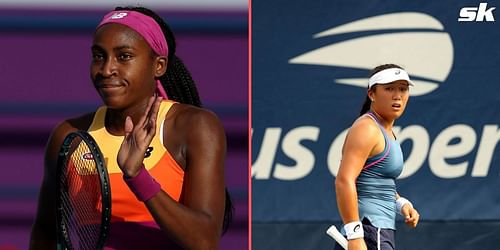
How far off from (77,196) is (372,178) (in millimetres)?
2066

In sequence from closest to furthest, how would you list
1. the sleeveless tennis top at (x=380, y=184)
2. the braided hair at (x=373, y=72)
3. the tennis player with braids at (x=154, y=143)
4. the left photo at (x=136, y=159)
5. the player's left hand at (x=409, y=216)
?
1. the left photo at (x=136, y=159)
2. the tennis player with braids at (x=154, y=143)
3. the sleeveless tennis top at (x=380, y=184)
4. the player's left hand at (x=409, y=216)
5. the braided hair at (x=373, y=72)

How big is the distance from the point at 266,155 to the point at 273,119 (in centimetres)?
18

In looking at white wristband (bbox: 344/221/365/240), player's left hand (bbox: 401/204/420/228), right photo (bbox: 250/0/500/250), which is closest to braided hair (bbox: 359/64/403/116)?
player's left hand (bbox: 401/204/420/228)

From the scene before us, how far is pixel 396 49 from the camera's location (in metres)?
5.66

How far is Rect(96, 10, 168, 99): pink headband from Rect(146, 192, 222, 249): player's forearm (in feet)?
1.32

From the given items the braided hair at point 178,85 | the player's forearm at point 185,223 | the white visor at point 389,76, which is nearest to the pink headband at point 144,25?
the braided hair at point 178,85

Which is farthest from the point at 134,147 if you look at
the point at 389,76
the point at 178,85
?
the point at 389,76

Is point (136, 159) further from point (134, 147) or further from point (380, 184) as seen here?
point (380, 184)

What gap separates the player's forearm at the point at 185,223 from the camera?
235cm

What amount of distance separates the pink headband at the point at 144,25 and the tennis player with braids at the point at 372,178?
1.90 meters

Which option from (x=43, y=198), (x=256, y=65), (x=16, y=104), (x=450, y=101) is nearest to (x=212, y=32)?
(x=256, y=65)

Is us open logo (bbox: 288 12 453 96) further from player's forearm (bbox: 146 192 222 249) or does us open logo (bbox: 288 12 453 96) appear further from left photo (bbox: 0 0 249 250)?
player's forearm (bbox: 146 192 222 249)

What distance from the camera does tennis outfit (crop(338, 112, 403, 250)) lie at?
4.51m

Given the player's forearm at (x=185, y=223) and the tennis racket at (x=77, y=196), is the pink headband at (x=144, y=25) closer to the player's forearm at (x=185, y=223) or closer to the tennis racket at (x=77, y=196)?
the tennis racket at (x=77, y=196)
